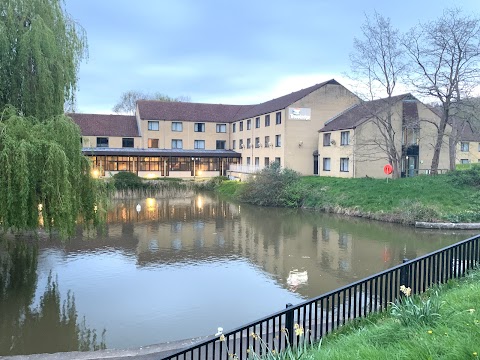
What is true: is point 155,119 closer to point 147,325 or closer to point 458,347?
point 147,325

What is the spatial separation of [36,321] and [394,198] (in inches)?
893

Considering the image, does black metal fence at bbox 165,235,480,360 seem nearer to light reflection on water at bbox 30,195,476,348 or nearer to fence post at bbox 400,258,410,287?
fence post at bbox 400,258,410,287

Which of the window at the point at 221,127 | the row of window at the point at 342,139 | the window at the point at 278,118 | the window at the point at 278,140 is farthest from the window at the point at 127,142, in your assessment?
the row of window at the point at 342,139

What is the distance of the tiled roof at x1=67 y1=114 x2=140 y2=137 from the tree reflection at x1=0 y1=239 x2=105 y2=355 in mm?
38965

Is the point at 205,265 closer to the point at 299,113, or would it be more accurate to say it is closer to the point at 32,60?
the point at 32,60

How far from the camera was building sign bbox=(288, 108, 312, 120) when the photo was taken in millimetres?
41000

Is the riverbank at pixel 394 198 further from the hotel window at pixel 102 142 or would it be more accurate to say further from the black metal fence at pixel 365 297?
the hotel window at pixel 102 142

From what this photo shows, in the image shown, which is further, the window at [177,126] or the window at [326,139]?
the window at [177,126]

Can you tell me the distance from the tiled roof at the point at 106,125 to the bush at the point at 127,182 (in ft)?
49.3

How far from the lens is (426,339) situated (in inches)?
177

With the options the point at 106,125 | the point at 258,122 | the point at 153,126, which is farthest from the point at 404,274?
the point at 106,125

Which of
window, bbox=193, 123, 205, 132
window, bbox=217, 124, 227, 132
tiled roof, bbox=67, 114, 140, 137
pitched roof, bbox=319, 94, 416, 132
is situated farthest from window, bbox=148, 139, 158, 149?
pitched roof, bbox=319, 94, 416, 132

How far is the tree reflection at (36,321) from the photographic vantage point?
8.45 metres

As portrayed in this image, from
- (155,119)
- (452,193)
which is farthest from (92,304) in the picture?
(155,119)
